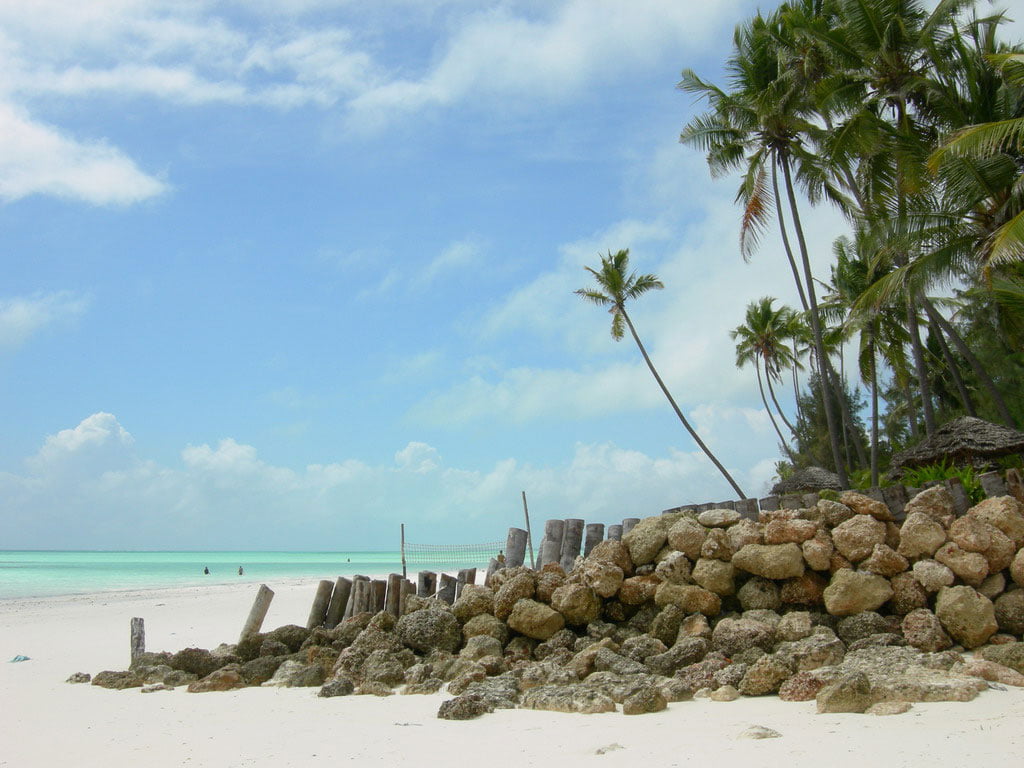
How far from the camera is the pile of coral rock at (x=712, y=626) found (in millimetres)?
6590

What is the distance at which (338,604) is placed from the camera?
35.2ft

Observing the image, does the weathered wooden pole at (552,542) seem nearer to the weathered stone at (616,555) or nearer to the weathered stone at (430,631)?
the weathered stone at (616,555)

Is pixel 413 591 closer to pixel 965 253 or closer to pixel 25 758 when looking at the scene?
pixel 25 758

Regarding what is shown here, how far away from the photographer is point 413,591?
10.3 meters

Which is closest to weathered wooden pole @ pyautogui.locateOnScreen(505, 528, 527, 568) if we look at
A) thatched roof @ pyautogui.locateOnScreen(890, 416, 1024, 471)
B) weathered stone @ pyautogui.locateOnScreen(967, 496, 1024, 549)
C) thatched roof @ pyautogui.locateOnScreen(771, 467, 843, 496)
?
weathered stone @ pyautogui.locateOnScreen(967, 496, 1024, 549)

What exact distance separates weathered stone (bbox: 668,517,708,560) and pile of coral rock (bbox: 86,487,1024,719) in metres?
0.01

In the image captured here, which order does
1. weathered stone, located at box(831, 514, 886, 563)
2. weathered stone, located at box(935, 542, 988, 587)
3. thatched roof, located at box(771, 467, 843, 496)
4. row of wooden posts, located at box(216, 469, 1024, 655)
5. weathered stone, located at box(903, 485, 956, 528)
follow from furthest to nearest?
thatched roof, located at box(771, 467, 843, 496)
row of wooden posts, located at box(216, 469, 1024, 655)
weathered stone, located at box(903, 485, 956, 528)
weathered stone, located at box(831, 514, 886, 563)
weathered stone, located at box(935, 542, 988, 587)

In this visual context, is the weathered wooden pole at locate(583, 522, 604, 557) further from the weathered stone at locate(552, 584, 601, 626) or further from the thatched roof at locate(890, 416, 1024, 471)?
the thatched roof at locate(890, 416, 1024, 471)

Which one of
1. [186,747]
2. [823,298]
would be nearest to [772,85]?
[823,298]

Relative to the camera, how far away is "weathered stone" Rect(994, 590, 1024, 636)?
7359 mm

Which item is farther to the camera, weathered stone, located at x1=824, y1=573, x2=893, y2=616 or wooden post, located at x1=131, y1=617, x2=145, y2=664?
wooden post, located at x1=131, y1=617, x2=145, y2=664

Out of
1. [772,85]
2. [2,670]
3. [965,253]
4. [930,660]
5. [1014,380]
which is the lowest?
[2,670]

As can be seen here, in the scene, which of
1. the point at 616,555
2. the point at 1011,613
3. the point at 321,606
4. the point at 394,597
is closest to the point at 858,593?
the point at 1011,613

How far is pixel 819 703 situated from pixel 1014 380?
66.8ft
